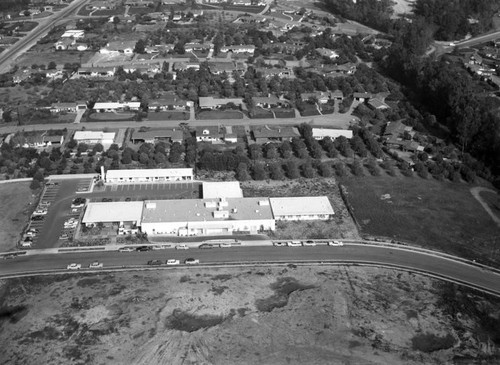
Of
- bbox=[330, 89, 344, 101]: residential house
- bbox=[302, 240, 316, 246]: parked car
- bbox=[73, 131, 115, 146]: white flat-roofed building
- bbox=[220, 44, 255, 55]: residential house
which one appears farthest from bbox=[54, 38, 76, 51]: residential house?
bbox=[302, 240, 316, 246]: parked car

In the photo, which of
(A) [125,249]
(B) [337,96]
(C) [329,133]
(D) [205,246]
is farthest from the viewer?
(B) [337,96]

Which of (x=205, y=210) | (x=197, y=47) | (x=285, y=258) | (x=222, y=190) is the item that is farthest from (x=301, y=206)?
(x=197, y=47)

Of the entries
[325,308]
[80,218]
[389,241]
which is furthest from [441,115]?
[80,218]

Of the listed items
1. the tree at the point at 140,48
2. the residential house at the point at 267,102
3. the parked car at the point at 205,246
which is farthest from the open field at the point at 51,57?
the parked car at the point at 205,246

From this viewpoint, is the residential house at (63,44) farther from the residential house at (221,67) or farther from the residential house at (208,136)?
the residential house at (208,136)

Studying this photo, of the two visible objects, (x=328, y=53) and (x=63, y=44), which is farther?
(x=63, y=44)

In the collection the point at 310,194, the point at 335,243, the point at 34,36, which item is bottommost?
the point at 34,36

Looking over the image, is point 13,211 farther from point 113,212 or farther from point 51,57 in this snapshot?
point 51,57

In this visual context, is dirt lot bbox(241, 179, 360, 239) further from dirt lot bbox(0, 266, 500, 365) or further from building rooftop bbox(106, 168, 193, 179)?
building rooftop bbox(106, 168, 193, 179)
